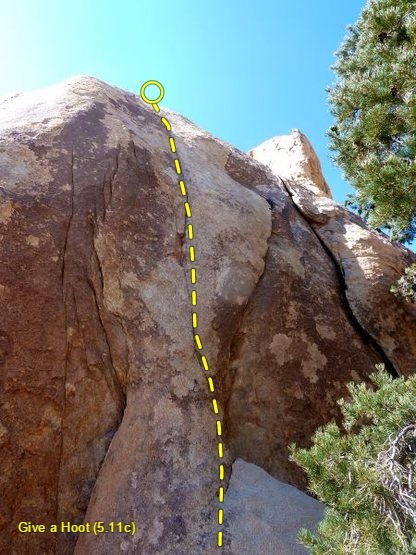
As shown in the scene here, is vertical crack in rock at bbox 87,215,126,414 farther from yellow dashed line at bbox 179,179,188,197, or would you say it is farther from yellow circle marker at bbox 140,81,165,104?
yellow circle marker at bbox 140,81,165,104

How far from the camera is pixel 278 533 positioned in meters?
5.11

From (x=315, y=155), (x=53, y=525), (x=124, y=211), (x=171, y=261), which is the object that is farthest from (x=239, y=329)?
(x=315, y=155)

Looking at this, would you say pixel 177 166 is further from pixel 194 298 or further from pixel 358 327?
pixel 358 327

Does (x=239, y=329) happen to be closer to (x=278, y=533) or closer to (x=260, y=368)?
(x=260, y=368)

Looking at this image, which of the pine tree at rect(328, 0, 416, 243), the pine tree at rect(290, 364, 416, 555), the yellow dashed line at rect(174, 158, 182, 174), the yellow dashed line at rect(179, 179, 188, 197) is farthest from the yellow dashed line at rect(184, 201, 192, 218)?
the pine tree at rect(290, 364, 416, 555)

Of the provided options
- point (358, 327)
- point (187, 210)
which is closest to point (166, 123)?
point (187, 210)

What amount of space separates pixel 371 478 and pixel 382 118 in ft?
11.2

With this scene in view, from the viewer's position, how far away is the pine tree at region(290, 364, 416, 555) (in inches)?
136

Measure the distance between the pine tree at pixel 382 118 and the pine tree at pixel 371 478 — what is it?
5.72 feet

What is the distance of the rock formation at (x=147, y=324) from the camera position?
5.09 meters

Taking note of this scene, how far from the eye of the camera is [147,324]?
19.4 feet

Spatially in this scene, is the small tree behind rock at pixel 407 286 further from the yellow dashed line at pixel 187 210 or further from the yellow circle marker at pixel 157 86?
the yellow circle marker at pixel 157 86

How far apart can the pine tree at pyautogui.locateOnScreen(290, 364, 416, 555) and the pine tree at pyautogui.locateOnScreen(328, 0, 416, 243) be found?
1.74 m

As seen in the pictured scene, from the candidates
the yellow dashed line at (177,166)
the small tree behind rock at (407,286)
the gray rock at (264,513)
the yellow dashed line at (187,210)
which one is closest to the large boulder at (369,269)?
the small tree behind rock at (407,286)
